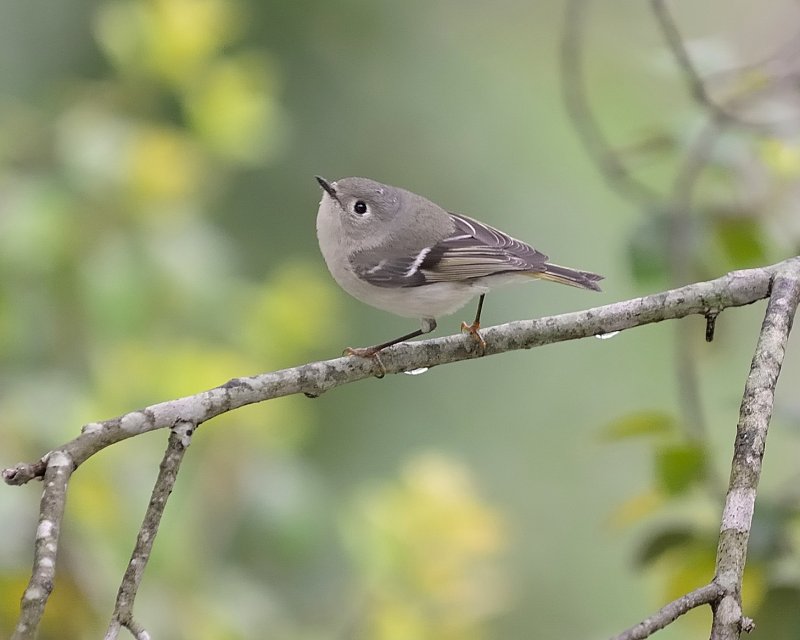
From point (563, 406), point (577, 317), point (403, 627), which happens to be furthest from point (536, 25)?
point (577, 317)

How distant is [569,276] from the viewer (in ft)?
6.98

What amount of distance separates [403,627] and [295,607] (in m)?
0.89

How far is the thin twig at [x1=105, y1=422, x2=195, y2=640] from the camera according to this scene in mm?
1058

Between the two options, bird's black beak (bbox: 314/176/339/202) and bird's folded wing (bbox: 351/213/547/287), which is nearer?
bird's folded wing (bbox: 351/213/547/287)

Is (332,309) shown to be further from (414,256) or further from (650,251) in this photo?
(650,251)

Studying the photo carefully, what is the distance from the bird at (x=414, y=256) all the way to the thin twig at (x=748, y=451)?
651 millimetres

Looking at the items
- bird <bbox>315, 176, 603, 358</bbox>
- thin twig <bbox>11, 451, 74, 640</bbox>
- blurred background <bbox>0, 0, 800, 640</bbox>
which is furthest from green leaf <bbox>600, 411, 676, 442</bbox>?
thin twig <bbox>11, 451, 74, 640</bbox>

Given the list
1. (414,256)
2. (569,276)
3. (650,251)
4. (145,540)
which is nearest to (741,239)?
(650,251)

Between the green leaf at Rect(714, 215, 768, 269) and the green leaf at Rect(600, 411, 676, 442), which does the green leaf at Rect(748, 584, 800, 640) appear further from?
the green leaf at Rect(714, 215, 768, 269)

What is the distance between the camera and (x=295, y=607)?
→ 318 cm

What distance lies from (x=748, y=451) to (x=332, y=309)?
207 centimetres

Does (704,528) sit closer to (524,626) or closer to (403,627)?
(403,627)

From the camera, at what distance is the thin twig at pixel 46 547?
0.97 m

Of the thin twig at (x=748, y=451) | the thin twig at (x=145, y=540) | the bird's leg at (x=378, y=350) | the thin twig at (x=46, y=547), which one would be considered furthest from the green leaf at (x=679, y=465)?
the thin twig at (x=46, y=547)
